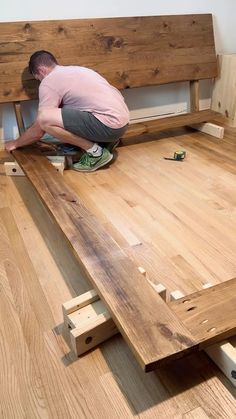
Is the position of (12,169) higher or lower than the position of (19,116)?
lower

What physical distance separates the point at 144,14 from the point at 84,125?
4.32 feet

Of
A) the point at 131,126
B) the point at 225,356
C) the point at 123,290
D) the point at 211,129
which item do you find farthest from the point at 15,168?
the point at 225,356

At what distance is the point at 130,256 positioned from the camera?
1632 mm

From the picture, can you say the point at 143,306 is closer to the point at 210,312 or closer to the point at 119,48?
the point at 210,312

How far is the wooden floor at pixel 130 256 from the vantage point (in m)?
1.08

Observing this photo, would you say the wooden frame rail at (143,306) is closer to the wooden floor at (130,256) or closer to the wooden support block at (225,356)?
the wooden support block at (225,356)

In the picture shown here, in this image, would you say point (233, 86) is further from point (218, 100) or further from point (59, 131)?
point (59, 131)

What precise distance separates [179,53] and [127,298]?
2.49m

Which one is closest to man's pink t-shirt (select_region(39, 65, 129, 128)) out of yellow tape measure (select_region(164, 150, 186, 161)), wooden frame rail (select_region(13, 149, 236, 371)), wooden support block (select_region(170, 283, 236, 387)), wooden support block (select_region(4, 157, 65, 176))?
wooden support block (select_region(4, 157, 65, 176))

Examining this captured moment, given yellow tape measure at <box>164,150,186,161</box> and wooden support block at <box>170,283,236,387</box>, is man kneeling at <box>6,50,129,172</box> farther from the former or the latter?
wooden support block at <box>170,283,236,387</box>

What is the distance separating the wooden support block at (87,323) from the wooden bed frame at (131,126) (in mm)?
69

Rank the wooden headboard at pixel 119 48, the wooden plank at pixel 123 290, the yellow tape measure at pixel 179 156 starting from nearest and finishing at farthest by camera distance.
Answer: the wooden plank at pixel 123 290, the wooden headboard at pixel 119 48, the yellow tape measure at pixel 179 156

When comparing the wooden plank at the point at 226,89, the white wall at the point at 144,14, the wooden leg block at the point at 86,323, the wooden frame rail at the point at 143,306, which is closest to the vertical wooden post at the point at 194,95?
the white wall at the point at 144,14

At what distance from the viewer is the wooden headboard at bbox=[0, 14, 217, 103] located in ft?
8.29
